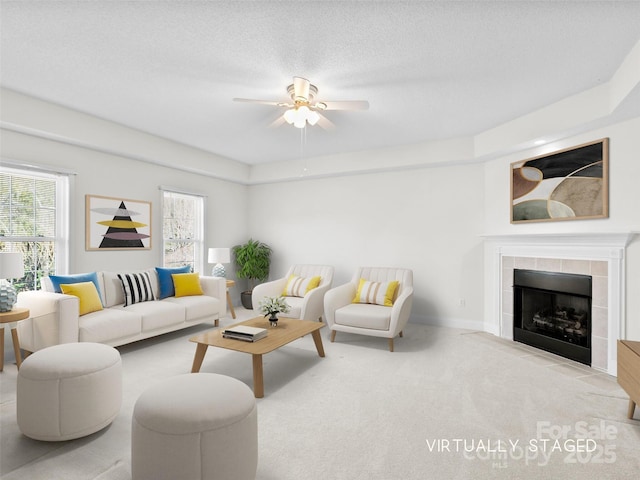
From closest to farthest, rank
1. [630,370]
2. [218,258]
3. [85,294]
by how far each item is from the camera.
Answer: [630,370]
[85,294]
[218,258]

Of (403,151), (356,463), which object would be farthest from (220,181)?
(356,463)

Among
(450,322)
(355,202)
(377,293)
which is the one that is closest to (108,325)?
(377,293)

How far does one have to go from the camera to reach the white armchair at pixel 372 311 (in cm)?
380

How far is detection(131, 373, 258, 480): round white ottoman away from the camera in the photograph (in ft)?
4.90

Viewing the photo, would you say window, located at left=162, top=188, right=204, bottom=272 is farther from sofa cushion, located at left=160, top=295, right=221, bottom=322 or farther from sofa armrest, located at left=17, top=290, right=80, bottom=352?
sofa armrest, located at left=17, top=290, right=80, bottom=352

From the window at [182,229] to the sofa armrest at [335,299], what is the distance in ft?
8.65

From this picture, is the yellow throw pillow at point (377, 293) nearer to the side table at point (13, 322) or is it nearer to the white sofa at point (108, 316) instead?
the white sofa at point (108, 316)

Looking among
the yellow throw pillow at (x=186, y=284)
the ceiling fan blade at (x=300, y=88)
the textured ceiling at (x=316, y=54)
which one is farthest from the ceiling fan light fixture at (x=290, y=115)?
the yellow throw pillow at (x=186, y=284)

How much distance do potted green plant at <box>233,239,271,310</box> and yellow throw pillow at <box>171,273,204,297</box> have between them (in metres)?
1.39

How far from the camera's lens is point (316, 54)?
2525 millimetres

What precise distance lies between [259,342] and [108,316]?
168 centimetres

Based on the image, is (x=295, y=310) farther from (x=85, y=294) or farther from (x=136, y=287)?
(x=85, y=294)

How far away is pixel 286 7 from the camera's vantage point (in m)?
2.04

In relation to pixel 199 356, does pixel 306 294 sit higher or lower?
higher
